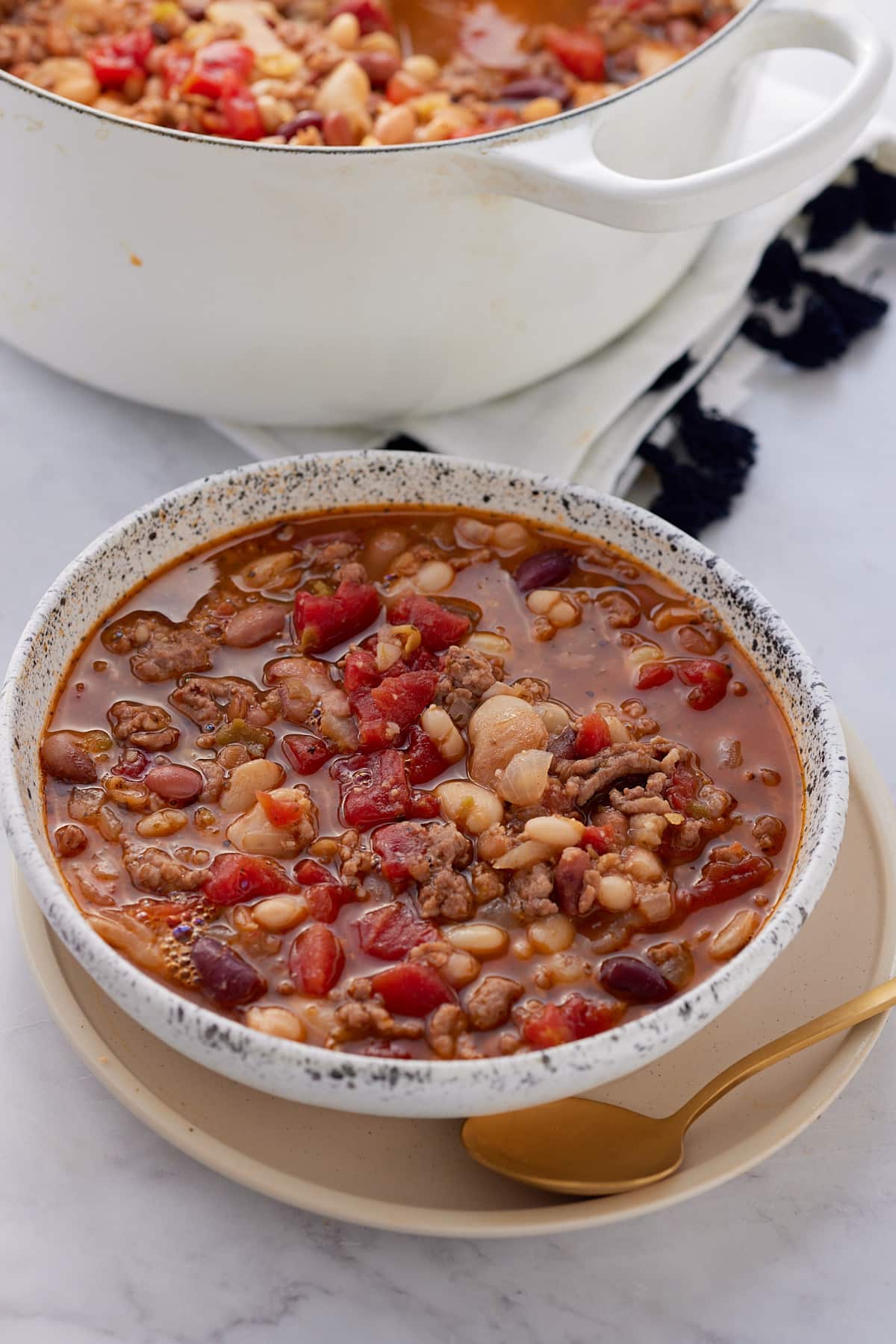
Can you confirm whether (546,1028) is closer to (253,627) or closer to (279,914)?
(279,914)

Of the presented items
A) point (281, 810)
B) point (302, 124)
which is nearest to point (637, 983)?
point (281, 810)

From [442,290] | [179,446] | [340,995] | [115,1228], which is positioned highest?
[442,290]

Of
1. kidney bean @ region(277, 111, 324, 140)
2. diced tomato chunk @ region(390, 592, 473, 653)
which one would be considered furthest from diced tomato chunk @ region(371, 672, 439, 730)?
kidney bean @ region(277, 111, 324, 140)

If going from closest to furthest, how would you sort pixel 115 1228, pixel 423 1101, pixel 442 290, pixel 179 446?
pixel 423 1101 → pixel 115 1228 → pixel 442 290 → pixel 179 446

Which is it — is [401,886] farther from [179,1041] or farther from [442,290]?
[442,290]

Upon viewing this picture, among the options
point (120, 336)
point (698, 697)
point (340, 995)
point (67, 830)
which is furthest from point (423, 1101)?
point (120, 336)

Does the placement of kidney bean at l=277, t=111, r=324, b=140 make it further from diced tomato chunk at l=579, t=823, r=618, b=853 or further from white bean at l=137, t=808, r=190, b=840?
diced tomato chunk at l=579, t=823, r=618, b=853

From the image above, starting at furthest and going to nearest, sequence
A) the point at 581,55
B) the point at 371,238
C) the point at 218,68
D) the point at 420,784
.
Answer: the point at 581,55
the point at 218,68
the point at 371,238
the point at 420,784
